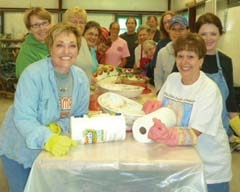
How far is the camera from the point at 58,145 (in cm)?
144

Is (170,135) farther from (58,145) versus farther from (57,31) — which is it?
(57,31)

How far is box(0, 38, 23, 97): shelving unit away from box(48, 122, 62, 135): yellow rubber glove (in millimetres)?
6458

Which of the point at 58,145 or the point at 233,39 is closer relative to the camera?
the point at 58,145

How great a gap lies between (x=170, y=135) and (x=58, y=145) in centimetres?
45

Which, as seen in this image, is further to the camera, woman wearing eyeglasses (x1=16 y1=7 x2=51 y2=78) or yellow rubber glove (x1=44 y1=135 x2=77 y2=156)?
woman wearing eyeglasses (x1=16 y1=7 x2=51 y2=78)

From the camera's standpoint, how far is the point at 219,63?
84.2 inches

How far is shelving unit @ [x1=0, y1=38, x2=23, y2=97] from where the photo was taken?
318 inches

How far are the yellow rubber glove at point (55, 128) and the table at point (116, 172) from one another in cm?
24

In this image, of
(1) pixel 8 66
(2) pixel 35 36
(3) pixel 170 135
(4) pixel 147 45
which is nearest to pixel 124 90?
(2) pixel 35 36

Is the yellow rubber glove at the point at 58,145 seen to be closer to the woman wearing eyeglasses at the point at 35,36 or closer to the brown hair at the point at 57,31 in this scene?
the brown hair at the point at 57,31

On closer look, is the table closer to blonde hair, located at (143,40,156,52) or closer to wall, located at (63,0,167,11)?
blonde hair, located at (143,40,156,52)

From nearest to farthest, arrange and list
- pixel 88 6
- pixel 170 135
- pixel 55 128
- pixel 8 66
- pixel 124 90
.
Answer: pixel 170 135, pixel 55 128, pixel 124 90, pixel 8 66, pixel 88 6

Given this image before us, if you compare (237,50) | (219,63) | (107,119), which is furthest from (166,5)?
(107,119)

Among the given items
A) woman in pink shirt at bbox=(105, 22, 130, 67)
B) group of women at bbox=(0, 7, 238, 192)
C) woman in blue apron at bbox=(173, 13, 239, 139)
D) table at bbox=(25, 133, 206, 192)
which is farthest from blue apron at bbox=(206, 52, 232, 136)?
woman in pink shirt at bbox=(105, 22, 130, 67)
